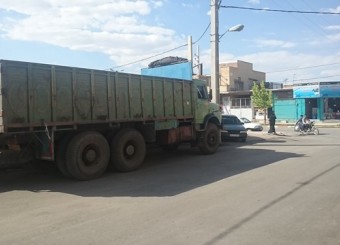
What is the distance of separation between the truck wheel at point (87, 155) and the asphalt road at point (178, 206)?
300mm

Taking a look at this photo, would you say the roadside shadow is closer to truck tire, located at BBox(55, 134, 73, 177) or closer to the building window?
truck tire, located at BBox(55, 134, 73, 177)

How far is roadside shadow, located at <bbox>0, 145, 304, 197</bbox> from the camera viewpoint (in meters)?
9.40

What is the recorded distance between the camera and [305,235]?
19.0 ft

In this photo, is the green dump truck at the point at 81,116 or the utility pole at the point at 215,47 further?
the utility pole at the point at 215,47

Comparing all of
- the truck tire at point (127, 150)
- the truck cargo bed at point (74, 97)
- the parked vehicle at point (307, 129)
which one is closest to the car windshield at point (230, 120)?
the parked vehicle at point (307, 129)

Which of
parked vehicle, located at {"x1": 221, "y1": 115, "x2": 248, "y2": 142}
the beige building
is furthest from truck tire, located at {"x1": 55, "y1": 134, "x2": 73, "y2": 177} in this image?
the beige building

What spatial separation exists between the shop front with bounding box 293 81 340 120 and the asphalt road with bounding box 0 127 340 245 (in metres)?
40.9

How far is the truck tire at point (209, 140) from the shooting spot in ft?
53.5

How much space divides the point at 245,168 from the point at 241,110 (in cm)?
5015

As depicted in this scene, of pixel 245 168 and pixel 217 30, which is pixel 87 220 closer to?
pixel 245 168

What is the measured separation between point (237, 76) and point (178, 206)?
6686cm

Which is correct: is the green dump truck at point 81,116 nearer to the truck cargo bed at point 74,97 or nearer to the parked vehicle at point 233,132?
the truck cargo bed at point 74,97

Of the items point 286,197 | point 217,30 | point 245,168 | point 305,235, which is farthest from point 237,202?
point 217,30

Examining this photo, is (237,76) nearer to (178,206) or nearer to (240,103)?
(240,103)
